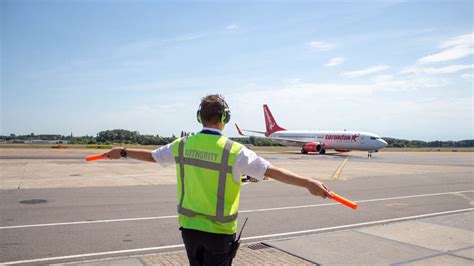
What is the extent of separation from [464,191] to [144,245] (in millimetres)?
13303

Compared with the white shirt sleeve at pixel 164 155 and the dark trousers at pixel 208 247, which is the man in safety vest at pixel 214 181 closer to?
the dark trousers at pixel 208 247

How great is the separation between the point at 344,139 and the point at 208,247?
156 feet

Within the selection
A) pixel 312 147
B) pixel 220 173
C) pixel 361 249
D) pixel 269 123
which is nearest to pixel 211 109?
pixel 220 173

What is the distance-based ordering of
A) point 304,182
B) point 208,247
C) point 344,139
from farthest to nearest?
point 344,139 → point 208,247 → point 304,182

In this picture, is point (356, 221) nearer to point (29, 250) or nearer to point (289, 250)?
point (289, 250)

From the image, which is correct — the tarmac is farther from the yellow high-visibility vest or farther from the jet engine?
the jet engine

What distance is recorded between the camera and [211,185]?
312 cm

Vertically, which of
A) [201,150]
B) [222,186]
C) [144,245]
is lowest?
[144,245]

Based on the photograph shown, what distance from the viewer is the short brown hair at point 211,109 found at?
10.6 ft

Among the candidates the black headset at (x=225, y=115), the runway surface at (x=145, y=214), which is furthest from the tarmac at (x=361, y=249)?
the black headset at (x=225, y=115)

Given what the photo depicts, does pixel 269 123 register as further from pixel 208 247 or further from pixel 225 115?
pixel 208 247

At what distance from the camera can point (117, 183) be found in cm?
1535

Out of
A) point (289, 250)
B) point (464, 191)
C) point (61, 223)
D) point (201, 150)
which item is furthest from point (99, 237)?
point (464, 191)

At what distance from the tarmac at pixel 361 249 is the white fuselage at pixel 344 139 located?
3928 centimetres
